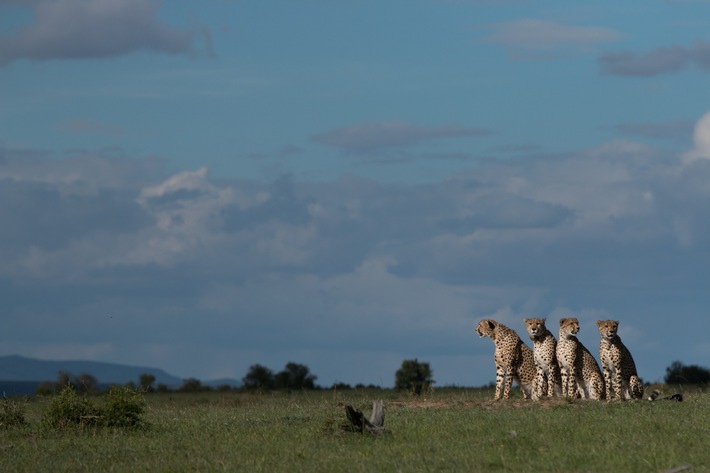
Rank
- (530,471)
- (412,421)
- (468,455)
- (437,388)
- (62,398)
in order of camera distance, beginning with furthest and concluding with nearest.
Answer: (437,388)
(62,398)
(412,421)
(468,455)
(530,471)

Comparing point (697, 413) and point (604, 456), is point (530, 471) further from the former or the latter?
point (697, 413)

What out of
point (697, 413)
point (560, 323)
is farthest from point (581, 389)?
point (697, 413)

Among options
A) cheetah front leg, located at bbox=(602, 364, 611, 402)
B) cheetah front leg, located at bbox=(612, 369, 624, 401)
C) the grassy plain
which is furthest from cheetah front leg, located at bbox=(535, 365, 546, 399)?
cheetah front leg, located at bbox=(612, 369, 624, 401)

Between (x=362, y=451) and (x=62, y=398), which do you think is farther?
(x=62, y=398)

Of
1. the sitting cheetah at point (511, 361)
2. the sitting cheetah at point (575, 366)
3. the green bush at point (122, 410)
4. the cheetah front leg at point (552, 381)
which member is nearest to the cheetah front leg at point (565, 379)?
the sitting cheetah at point (575, 366)

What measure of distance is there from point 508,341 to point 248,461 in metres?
8.87

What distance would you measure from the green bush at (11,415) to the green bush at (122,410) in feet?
6.65

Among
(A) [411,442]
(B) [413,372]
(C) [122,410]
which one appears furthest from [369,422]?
(B) [413,372]

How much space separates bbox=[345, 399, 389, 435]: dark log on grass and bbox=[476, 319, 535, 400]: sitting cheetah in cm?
594

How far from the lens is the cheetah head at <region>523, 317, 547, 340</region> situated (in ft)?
77.2

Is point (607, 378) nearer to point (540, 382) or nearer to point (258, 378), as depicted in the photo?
point (540, 382)

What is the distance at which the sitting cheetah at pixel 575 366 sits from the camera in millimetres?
23266

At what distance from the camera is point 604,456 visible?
1627 centimetres

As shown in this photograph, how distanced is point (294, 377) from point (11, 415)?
31.7 meters
